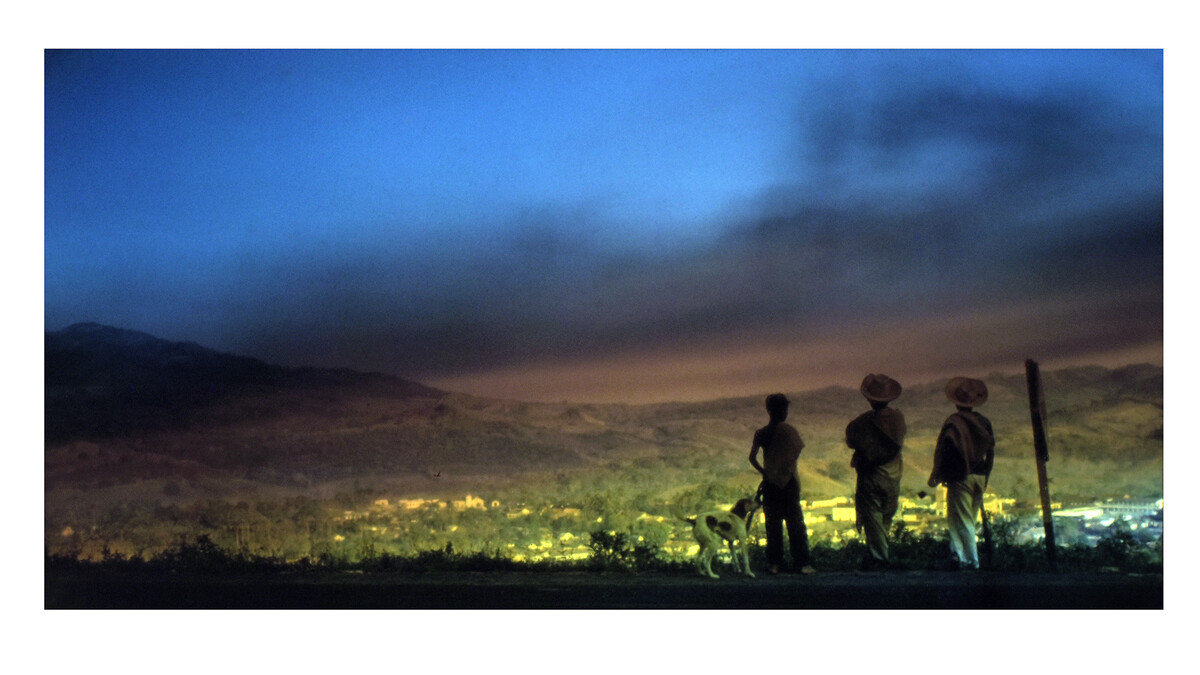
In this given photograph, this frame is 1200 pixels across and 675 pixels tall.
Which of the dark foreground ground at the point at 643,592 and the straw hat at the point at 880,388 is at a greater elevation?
the straw hat at the point at 880,388

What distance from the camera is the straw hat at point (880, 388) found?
10836 mm

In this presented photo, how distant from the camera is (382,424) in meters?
11.2

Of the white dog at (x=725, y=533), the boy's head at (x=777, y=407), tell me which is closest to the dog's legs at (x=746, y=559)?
the white dog at (x=725, y=533)

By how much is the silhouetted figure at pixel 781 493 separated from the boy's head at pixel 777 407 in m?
0.09

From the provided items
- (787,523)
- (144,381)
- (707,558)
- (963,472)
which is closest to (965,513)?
(963,472)

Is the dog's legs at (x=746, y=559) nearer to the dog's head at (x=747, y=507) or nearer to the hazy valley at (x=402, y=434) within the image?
the dog's head at (x=747, y=507)

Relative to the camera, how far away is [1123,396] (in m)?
11.0

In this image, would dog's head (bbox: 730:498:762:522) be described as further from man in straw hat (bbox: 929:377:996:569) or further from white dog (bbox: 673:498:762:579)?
man in straw hat (bbox: 929:377:996:569)

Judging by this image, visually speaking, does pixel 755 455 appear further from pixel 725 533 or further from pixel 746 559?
pixel 746 559

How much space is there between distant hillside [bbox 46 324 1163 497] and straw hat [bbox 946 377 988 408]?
0.12m

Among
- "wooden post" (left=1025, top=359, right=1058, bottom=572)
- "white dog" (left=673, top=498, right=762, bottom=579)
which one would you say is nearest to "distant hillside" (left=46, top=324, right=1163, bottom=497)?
"wooden post" (left=1025, top=359, right=1058, bottom=572)

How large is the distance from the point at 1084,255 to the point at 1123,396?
4.00 feet

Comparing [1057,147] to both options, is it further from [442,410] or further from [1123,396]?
[442,410]

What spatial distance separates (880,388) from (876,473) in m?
0.72
